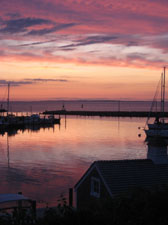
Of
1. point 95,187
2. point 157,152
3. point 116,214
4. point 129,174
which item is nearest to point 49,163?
point 157,152

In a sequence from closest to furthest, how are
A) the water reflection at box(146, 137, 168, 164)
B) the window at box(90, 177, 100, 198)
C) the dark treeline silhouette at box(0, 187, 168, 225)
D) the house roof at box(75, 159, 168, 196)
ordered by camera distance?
the dark treeline silhouette at box(0, 187, 168, 225) < the house roof at box(75, 159, 168, 196) < the window at box(90, 177, 100, 198) < the water reflection at box(146, 137, 168, 164)

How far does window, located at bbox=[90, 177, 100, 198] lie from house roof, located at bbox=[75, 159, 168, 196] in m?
0.70

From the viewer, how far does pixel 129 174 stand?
17.9 metres

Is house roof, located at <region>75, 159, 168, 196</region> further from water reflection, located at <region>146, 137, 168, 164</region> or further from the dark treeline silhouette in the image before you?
the dark treeline silhouette

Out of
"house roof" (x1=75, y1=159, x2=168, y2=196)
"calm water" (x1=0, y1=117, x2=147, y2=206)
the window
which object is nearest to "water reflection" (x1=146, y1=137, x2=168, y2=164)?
"house roof" (x1=75, y1=159, x2=168, y2=196)

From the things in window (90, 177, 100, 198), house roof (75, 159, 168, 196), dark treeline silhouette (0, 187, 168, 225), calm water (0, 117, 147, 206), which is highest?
dark treeline silhouette (0, 187, 168, 225)

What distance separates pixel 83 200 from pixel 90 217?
10.2 metres

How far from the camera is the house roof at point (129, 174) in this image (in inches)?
673

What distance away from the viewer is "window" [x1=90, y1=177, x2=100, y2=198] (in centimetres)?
1809

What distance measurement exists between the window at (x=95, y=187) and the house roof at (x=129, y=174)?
70 cm

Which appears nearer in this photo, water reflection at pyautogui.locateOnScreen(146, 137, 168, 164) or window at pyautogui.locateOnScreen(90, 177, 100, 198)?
window at pyautogui.locateOnScreen(90, 177, 100, 198)

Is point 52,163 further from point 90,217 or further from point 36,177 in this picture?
point 90,217

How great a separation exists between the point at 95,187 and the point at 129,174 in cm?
219

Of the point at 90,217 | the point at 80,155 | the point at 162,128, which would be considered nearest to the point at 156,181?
the point at 90,217
